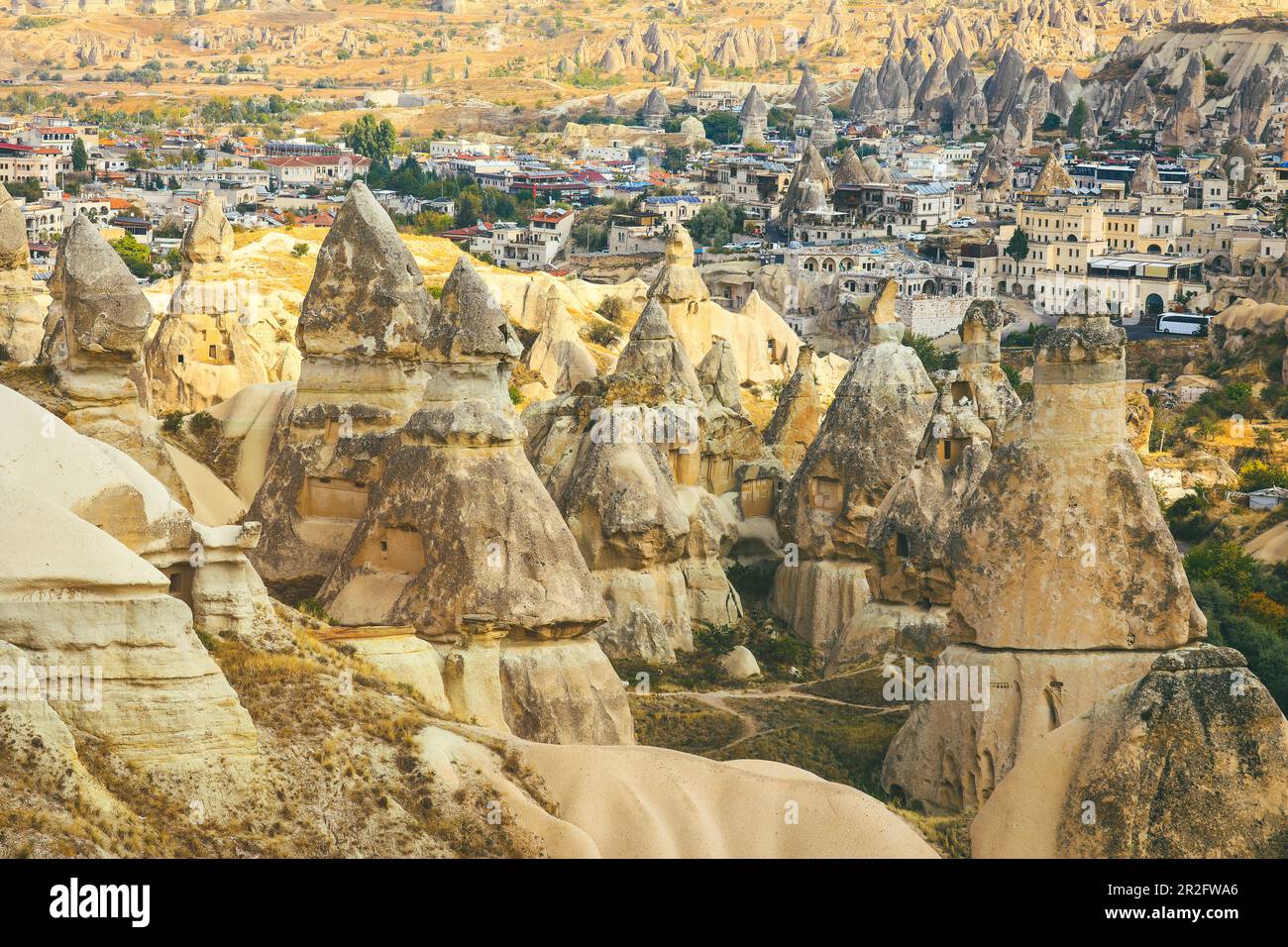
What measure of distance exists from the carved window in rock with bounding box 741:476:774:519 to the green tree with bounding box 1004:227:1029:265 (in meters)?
67.8

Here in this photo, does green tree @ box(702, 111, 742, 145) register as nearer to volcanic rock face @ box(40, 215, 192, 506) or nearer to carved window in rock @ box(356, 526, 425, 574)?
volcanic rock face @ box(40, 215, 192, 506)

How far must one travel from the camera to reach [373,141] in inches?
5512

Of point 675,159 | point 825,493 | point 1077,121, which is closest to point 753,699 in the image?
point 825,493

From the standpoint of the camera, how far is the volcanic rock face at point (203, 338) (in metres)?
31.8

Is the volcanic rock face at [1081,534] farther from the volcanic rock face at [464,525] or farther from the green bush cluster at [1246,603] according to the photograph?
the green bush cluster at [1246,603]

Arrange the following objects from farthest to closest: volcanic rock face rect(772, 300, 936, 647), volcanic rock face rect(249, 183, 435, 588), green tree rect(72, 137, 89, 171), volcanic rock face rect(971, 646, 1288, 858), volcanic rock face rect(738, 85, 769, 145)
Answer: volcanic rock face rect(738, 85, 769, 145) < green tree rect(72, 137, 89, 171) < volcanic rock face rect(772, 300, 936, 647) < volcanic rock face rect(249, 183, 435, 588) < volcanic rock face rect(971, 646, 1288, 858)

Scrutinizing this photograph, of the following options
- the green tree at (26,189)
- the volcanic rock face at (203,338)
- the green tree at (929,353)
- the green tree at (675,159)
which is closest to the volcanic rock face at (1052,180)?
the green tree at (675,159)

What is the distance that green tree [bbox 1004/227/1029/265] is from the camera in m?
98.5

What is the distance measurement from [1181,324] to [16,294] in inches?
2358

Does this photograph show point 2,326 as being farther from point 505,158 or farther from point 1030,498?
point 505,158

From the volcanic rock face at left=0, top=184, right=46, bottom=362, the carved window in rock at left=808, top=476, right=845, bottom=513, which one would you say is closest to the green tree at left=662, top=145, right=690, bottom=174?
the carved window in rock at left=808, top=476, right=845, bottom=513

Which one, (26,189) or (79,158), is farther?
(79,158)

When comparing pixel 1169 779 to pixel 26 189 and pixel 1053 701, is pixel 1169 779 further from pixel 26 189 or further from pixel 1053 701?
pixel 26 189

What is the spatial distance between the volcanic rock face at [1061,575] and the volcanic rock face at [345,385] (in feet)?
18.0
